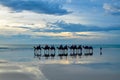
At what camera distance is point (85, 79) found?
28.9 metres

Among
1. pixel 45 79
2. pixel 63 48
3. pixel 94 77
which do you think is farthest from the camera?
pixel 63 48

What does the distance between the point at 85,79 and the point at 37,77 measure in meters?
4.49

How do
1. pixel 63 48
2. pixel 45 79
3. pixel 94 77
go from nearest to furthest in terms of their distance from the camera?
1. pixel 45 79
2. pixel 94 77
3. pixel 63 48

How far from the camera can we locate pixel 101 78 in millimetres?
29578

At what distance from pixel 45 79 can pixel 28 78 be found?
174cm

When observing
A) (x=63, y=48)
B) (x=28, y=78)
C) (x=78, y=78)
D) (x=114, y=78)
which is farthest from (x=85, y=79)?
(x=63, y=48)

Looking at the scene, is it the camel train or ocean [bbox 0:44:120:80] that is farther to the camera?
the camel train

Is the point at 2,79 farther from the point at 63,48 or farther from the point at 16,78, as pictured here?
the point at 63,48

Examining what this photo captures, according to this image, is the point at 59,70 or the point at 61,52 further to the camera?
the point at 61,52

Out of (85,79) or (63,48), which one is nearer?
(85,79)

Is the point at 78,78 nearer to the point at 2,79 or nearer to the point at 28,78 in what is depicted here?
the point at 28,78

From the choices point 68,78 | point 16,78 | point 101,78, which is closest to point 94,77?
point 101,78

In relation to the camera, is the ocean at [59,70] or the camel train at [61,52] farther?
the camel train at [61,52]

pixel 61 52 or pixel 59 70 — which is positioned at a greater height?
pixel 59 70
